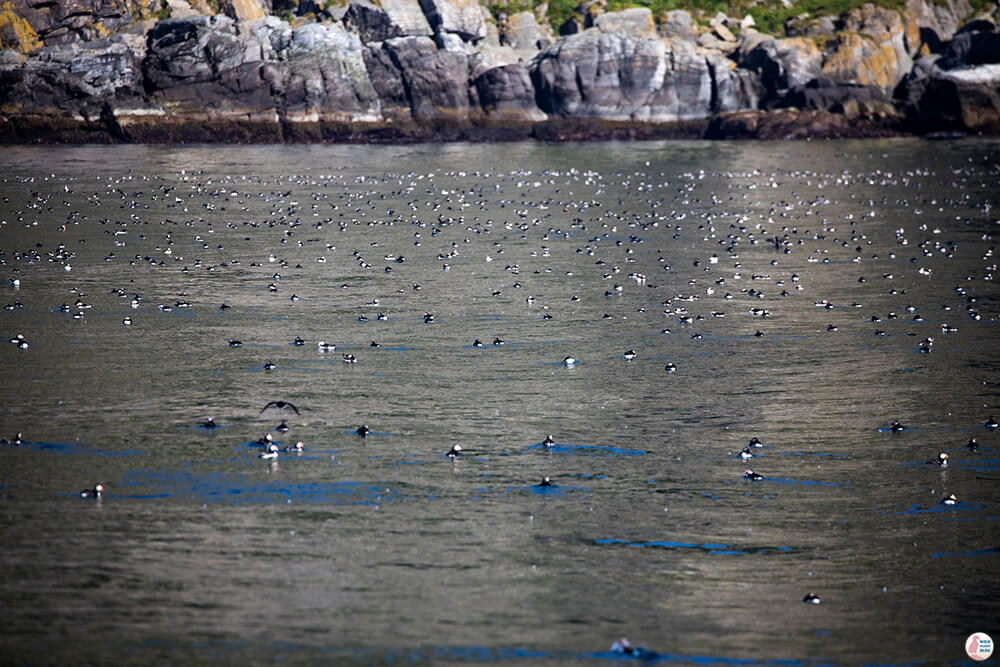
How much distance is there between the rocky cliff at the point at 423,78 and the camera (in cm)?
10762

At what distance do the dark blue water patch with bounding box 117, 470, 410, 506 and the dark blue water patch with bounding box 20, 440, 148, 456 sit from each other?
42.6 inches

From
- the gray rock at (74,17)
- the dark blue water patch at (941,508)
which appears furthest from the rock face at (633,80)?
the dark blue water patch at (941,508)

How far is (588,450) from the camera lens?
2034 cm

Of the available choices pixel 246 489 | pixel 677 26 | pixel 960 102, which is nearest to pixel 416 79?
pixel 677 26

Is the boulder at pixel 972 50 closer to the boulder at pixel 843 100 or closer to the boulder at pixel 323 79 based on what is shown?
the boulder at pixel 843 100

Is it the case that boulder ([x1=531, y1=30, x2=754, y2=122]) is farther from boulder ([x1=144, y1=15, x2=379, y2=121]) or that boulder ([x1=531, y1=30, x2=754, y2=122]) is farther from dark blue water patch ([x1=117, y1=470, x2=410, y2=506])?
dark blue water patch ([x1=117, y1=470, x2=410, y2=506])

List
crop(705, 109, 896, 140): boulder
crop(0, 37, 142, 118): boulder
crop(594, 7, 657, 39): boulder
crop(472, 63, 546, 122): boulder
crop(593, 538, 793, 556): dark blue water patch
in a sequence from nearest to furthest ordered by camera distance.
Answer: crop(593, 538, 793, 556): dark blue water patch
crop(0, 37, 142, 118): boulder
crop(705, 109, 896, 140): boulder
crop(472, 63, 546, 122): boulder
crop(594, 7, 657, 39): boulder

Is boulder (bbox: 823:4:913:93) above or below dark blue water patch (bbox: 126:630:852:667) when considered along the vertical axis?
below

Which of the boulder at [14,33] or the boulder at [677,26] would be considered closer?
the boulder at [14,33]

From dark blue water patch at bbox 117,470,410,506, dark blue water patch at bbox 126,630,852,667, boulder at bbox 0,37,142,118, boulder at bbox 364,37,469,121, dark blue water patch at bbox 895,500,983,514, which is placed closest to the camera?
Result: dark blue water patch at bbox 126,630,852,667

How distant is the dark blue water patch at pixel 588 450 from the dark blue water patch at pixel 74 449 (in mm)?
7171

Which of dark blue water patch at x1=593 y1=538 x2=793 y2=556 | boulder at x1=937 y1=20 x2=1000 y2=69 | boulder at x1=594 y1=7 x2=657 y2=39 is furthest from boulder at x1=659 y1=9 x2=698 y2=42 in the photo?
dark blue water patch at x1=593 y1=538 x2=793 y2=556

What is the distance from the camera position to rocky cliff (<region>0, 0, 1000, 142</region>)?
108 metres

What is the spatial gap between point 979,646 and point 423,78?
10833cm
